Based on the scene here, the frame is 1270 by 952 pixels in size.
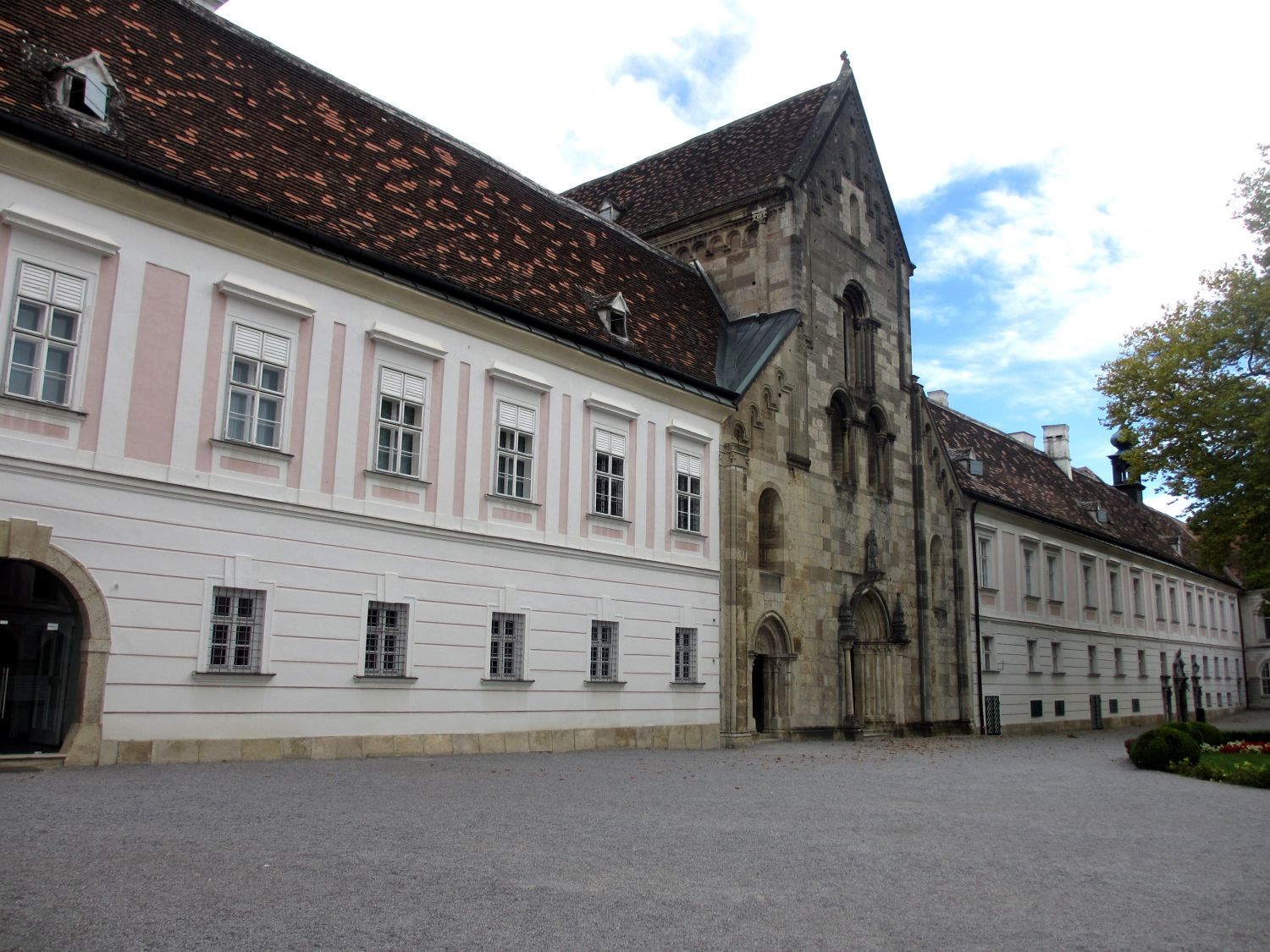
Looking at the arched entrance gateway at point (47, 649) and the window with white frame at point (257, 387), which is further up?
the window with white frame at point (257, 387)

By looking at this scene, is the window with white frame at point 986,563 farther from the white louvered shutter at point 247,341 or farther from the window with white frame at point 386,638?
the white louvered shutter at point 247,341

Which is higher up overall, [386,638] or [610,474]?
[610,474]

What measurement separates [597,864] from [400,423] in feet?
38.0

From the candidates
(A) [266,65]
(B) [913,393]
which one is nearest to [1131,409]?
(B) [913,393]

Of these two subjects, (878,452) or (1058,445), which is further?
(1058,445)

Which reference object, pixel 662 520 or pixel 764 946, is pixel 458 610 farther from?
pixel 764 946

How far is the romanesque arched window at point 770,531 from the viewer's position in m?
26.7

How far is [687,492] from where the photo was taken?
24.5 m

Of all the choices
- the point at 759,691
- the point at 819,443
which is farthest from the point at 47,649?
the point at 819,443

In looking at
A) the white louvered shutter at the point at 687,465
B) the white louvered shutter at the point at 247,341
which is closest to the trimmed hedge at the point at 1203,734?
the white louvered shutter at the point at 687,465

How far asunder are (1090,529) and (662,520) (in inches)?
1144

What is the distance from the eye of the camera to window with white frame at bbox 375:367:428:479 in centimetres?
1845

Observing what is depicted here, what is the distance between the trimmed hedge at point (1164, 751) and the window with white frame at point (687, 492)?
1004 centimetres

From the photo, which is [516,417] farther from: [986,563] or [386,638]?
[986,563]
